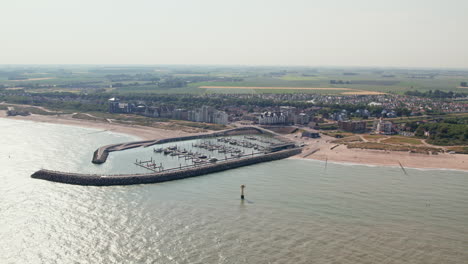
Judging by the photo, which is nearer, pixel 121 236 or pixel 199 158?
pixel 121 236

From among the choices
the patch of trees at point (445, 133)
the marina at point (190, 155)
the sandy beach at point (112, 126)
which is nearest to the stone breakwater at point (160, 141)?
the marina at point (190, 155)

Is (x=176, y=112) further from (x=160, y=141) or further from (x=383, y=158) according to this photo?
(x=383, y=158)

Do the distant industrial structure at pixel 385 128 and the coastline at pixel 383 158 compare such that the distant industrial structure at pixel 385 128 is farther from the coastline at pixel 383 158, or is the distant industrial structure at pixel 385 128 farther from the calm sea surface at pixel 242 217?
the calm sea surface at pixel 242 217

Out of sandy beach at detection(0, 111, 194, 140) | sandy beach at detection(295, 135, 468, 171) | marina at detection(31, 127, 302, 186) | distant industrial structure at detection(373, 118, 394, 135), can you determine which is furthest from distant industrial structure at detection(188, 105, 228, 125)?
distant industrial structure at detection(373, 118, 394, 135)

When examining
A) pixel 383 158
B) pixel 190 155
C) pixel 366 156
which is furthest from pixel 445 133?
pixel 190 155

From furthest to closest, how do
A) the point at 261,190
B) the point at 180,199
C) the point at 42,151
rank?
1. the point at 42,151
2. the point at 261,190
3. the point at 180,199

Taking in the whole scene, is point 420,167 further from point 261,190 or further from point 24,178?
point 24,178

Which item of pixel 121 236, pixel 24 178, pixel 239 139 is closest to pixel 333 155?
pixel 239 139

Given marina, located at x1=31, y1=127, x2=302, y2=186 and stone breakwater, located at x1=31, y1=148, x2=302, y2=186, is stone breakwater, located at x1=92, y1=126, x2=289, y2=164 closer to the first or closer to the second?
marina, located at x1=31, y1=127, x2=302, y2=186
